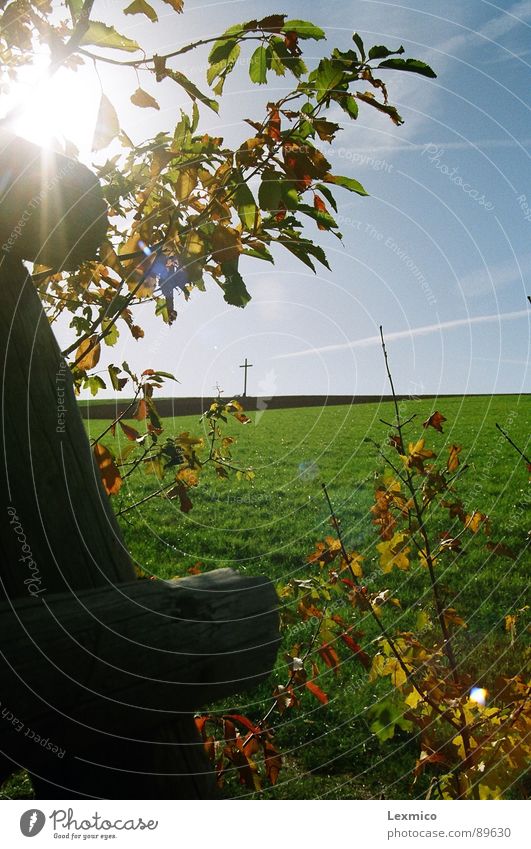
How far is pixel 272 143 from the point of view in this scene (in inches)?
68.4

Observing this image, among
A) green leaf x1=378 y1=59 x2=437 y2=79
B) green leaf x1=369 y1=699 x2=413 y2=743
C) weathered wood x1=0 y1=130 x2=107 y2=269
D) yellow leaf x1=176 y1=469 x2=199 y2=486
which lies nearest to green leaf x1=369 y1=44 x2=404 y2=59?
green leaf x1=378 y1=59 x2=437 y2=79

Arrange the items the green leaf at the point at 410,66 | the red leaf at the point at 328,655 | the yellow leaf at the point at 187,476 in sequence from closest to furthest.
A: the green leaf at the point at 410,66
the red leaf at the point at 328,655
the yellow leaf at the point at 187,476

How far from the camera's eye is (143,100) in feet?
5.90

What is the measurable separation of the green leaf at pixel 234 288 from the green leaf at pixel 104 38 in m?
0.57

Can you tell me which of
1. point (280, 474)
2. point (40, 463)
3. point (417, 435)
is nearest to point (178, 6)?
point (40, 463)

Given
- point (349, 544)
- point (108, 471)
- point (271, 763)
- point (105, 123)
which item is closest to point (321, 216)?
point (105, 123)

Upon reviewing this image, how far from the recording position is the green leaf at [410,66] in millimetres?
1521

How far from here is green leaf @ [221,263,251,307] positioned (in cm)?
177

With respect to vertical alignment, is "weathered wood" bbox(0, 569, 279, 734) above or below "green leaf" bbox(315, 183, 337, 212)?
below

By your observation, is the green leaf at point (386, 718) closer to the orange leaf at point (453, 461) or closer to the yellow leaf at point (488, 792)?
the yellow leaf at point (488, 792)

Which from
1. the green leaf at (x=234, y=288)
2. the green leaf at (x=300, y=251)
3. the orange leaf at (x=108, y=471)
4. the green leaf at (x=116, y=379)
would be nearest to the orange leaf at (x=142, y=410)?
the green leaf at (x=116, y=379)

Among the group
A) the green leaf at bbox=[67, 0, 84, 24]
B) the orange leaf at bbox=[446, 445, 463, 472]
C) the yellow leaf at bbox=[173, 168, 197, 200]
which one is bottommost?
the orange leaf at bbox=[446, 445, 463, 472]

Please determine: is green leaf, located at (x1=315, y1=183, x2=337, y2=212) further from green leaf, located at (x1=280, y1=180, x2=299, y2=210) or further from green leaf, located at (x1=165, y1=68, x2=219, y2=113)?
green leaf, located at (x1=165, y1=68, x2=219, y2=113)

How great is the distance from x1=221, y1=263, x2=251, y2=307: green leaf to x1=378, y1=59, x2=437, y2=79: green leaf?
60cm
